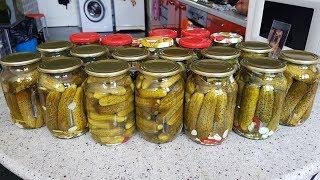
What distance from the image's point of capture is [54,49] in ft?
2.43

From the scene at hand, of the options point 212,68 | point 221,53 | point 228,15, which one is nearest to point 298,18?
point 221,53

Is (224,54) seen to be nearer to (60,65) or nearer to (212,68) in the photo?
(212,68)

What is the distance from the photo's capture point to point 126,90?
2.03ft

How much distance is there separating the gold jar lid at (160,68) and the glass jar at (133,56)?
53mm

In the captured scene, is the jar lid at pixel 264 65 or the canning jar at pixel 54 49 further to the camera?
the canning jar at pixel 54 49

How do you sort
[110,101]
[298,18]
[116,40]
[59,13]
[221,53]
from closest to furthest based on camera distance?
[110,101], [221,53], [116,40], [298,18], [59,13]

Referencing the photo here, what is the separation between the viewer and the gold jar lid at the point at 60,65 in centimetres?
61

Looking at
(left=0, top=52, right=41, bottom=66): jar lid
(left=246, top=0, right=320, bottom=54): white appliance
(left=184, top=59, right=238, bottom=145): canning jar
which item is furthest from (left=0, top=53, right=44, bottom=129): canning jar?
(left=246, top=0, right=320, bottom=54): white appliance

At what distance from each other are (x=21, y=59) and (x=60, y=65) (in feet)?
0.40

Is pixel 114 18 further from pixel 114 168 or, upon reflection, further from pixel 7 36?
pixel 114 168

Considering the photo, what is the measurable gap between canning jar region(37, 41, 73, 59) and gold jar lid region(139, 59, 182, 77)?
0.26m

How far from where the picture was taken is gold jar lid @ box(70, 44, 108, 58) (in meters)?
0.70

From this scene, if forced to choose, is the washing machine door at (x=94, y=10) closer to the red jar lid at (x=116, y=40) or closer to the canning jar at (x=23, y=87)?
the red jar lid at (x=116, y=40)

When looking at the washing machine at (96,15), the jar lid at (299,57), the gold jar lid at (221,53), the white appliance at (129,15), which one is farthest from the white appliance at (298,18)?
the washing machine at (96,15)
